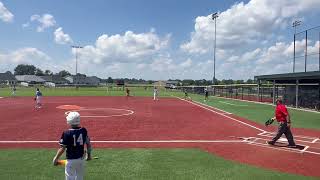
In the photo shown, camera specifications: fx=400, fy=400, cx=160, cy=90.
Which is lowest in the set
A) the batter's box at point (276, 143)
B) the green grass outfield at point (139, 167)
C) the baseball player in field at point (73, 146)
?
the green grass outfield at point (139, 167)

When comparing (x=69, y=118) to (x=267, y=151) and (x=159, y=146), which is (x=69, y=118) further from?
(x=267, y=151)

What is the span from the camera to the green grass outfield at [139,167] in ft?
32.1

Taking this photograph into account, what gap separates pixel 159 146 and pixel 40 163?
461cm

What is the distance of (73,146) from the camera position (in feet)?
22.9

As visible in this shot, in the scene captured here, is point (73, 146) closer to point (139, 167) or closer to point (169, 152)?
point (139, 167)

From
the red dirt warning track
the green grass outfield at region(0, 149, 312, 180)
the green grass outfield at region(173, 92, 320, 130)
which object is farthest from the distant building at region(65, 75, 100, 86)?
the green grass outfield at region(0, 149, 312, 180)

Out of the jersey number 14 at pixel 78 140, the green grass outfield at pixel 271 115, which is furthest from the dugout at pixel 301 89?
the jersey number 14 at pixel 78 140

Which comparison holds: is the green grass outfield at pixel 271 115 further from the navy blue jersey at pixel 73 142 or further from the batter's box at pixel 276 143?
the navy blue jersey at pixel 73 142

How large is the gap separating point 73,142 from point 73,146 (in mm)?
72

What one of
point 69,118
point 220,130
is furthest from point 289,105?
point 69,118

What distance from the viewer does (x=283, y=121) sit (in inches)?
565

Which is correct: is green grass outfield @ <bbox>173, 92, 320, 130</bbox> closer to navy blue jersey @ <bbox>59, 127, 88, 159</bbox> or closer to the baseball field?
the baseball field

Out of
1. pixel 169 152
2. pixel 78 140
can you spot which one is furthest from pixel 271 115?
pixel 78 140

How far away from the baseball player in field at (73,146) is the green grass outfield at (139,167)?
8.37ft
